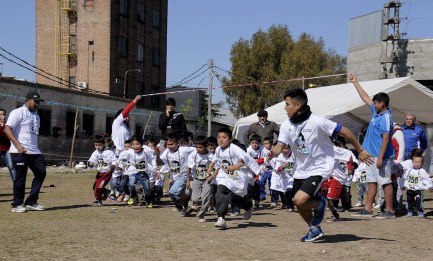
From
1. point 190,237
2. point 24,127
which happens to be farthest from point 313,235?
point 24,127

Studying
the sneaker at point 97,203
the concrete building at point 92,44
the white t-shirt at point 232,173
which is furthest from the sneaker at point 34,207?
the concrete building at point 92,44

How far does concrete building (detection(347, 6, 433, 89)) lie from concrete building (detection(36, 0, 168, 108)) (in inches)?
782

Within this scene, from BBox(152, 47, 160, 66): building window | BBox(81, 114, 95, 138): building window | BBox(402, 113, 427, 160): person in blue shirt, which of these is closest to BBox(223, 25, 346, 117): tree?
BBox(152, 47, 160, 66): building window

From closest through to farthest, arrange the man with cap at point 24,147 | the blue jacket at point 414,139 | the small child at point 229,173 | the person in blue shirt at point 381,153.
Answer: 1. the small child at point 229,173
2. the person in blue shirt at point 381,153
3. the man with cap at point 24,147
4. the blue jacket at point 414,139

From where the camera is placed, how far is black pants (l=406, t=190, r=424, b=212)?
11.2 meters

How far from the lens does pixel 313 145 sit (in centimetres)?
777

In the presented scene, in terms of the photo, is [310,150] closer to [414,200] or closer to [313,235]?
[313,235]

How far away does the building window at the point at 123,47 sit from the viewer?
46625 mm

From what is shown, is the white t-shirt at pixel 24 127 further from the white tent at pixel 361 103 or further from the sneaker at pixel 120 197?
the white tent at pixel 361 103

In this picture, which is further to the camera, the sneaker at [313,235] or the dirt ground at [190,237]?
the sneaker at [313,235]

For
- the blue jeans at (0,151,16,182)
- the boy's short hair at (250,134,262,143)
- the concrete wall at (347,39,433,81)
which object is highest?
the concrete wall at (347,39,433,81)

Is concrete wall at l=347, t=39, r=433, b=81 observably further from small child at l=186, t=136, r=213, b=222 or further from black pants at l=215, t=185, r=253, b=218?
black pants at l=215, t=185, r=253, b=218

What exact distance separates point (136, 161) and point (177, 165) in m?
1.11

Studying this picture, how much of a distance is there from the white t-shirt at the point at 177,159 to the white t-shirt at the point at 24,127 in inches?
97.0
